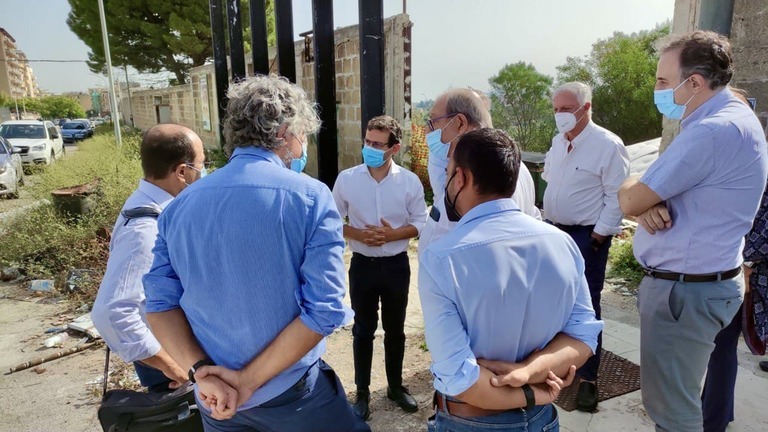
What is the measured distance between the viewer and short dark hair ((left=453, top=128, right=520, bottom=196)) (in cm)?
145

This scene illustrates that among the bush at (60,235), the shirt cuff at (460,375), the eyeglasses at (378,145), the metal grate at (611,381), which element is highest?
the eyeglasses at (378,145)

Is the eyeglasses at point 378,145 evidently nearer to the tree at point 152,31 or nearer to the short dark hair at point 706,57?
the short dark hair at point 706,57

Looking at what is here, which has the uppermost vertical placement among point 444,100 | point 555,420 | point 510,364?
point 444,100

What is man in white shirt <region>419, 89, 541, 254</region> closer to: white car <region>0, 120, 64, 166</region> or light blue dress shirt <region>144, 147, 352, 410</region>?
light blue dress shirt <region>144, 147, 352, 410</region>

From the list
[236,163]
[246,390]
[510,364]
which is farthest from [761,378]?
[236,163]

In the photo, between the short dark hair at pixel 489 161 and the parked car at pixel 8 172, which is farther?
the parked car at pixel 8 172

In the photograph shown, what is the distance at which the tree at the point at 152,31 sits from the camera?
24500 millimetres

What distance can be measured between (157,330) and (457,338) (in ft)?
3.20

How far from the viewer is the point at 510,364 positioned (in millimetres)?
1426

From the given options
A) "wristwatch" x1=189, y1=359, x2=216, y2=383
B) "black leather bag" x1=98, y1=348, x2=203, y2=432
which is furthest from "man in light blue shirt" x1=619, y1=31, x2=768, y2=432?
"black leather bag" x1=98, y1=348, x2=203, y2=432

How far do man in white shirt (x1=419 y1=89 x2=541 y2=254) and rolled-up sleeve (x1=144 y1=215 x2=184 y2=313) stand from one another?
111cm

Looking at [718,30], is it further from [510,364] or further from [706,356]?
[510,364]

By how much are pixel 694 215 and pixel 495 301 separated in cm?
110

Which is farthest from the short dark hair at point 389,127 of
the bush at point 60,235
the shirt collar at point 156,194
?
the bush at point 60,235
